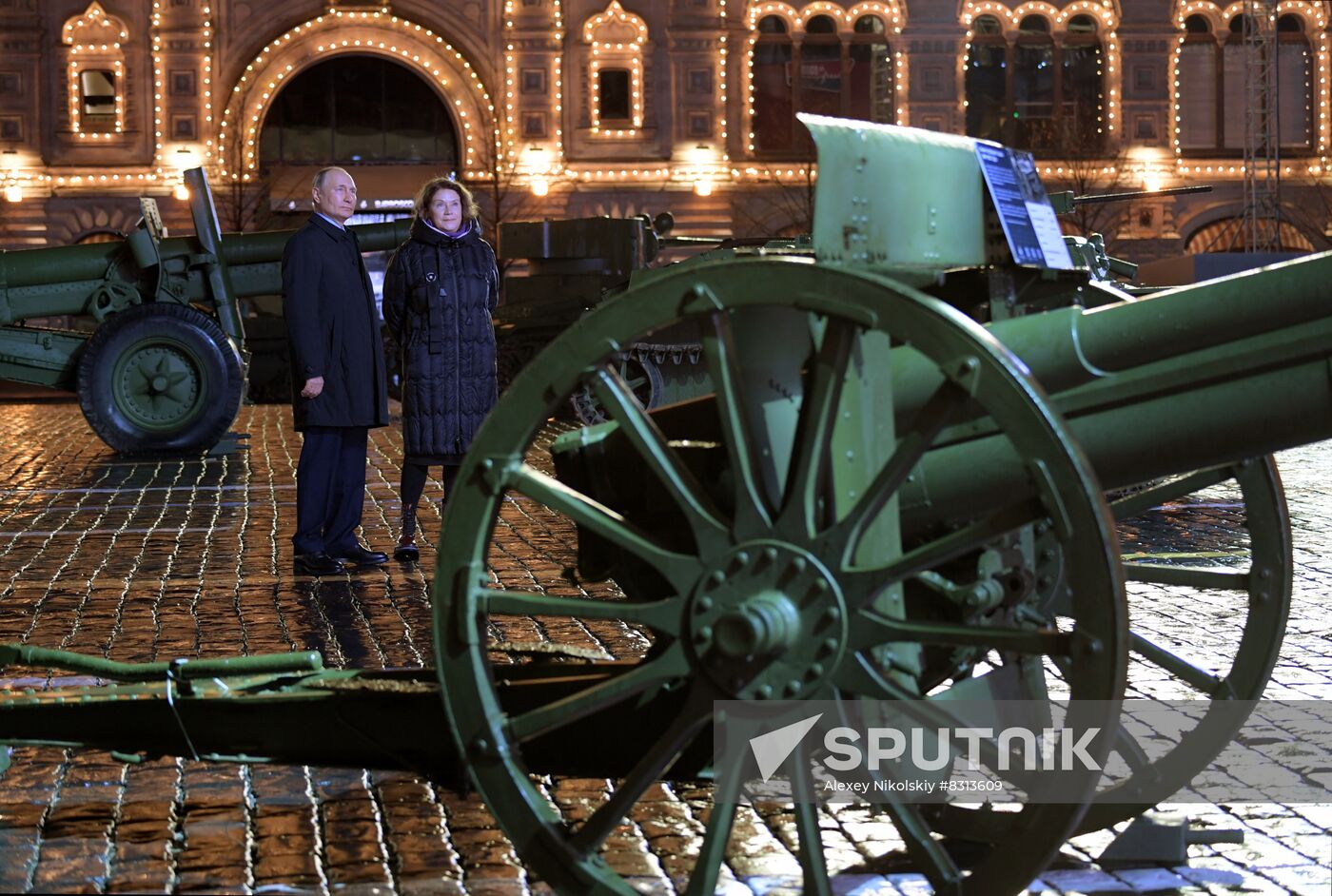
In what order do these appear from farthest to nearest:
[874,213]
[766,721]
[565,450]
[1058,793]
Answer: [565,450] < [874,213] < [766,721] < [1058,793]

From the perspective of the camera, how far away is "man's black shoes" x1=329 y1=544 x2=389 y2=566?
9156 millimetres

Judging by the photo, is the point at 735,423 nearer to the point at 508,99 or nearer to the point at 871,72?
the point at 508,99

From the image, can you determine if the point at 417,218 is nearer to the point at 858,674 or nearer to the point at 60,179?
the point at 858,674

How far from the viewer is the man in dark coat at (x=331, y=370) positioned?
8.82 meters

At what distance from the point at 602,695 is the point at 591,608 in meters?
0.16

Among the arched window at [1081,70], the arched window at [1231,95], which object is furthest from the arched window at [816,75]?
the arched window at [1231,95]

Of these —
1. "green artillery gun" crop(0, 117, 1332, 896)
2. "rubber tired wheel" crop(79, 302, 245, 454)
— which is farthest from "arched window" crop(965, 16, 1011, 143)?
"green artillery gun" crop(0, 117, 1332, 896)

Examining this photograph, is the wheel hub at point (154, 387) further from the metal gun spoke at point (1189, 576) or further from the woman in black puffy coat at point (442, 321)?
the metal gun spoke at point (1189, 576)

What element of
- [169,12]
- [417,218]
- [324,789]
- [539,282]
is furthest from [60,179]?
[324,789]

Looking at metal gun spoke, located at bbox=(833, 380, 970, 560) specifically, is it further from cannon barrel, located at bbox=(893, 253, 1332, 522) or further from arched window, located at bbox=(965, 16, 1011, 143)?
arched window, located at bbox=(965, 16, 1011, 143)

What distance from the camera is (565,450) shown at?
13.3ft

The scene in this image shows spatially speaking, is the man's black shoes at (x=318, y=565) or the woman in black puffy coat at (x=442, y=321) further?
the woman in black puffy coat at (x=442, y=321)

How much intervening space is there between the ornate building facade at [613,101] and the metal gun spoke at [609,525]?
35565 millimetres

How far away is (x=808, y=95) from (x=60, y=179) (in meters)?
15.4
